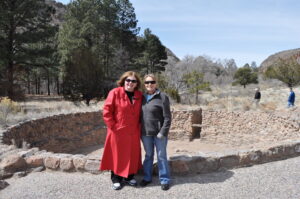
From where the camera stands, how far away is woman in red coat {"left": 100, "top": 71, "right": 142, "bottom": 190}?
148 inches

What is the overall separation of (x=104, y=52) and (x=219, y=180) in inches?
893

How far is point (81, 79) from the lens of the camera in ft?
52.2

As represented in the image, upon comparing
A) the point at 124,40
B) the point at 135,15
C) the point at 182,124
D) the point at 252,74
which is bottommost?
the point at 182,124

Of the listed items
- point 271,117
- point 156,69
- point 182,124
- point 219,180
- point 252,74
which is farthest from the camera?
point 252,74

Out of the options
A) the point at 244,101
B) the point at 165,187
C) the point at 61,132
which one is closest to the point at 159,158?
the point at 165,187

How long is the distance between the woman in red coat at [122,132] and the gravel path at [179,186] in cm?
23

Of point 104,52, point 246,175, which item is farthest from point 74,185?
point 104,52

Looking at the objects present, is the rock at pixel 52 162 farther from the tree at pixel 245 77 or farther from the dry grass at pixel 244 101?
the tree at pixel 245 77

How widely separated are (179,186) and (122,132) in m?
1.09

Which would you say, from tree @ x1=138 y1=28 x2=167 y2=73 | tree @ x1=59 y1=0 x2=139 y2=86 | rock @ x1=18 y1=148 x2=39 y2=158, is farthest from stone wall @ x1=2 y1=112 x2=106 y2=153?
tree @ x1=138 y1=28 x2=167 y2=73

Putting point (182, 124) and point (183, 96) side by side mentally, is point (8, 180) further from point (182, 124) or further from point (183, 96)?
point (183, 96)

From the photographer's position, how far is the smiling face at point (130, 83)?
3834 mm

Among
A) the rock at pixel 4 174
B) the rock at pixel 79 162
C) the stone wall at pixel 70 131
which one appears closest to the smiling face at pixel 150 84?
the rock at pixel 79 162

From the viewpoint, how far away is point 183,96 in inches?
792
